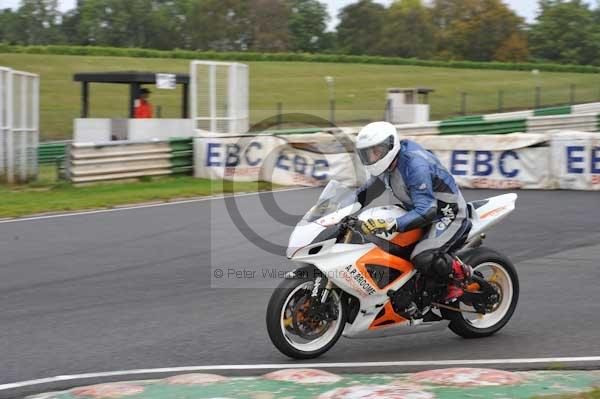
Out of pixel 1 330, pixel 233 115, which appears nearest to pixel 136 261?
pixel 1 330

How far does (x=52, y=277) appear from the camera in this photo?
1005 cm

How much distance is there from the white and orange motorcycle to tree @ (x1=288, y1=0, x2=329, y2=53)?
100 metres

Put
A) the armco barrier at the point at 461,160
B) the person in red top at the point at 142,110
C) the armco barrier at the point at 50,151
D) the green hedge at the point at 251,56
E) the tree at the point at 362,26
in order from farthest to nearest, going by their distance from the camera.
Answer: the tree at the point at 362,26 → the green hedge at the point at 251,56 → the armco barrier at the point at 50,151 → the person in red top at the point at 142,110 → the armco barrier at the point at 461,160

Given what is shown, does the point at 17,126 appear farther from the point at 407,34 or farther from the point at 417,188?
the point at 407,34

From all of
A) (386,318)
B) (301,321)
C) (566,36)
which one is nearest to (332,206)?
(301,321)

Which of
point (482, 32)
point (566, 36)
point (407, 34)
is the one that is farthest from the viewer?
point (407, 34)

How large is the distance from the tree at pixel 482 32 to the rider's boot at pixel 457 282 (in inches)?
3484

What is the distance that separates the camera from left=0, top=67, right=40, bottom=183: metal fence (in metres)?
19.2

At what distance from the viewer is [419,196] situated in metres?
6.73

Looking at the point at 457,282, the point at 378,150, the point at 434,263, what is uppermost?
the point at 378,150

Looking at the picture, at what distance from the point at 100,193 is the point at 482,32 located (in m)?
80.8

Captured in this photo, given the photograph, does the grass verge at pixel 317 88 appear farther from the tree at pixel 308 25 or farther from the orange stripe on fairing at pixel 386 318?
the tree at pixel 308 25

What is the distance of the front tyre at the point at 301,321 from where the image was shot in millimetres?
6523

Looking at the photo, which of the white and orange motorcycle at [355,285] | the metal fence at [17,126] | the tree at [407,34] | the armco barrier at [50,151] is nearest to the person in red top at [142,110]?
the metal fence at [17,126]
